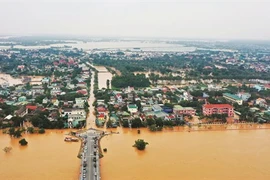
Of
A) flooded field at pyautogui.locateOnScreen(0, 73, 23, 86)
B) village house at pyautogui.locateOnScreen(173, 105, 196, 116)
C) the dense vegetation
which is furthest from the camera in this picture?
flooded field at pyautogui.locateOnScreen(0, 73, 23, 86)

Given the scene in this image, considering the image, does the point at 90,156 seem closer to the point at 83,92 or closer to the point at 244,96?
the point at 83,92

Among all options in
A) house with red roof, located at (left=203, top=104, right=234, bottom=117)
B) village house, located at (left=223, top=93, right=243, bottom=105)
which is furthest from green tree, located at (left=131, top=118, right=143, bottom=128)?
village house, located at (left=223, top=93, right=243, bottom=105)

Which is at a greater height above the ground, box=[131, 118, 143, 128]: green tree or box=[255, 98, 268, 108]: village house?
box=[255, 98, 268, 108]: village house

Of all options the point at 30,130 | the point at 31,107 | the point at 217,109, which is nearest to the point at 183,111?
the point at 217,109

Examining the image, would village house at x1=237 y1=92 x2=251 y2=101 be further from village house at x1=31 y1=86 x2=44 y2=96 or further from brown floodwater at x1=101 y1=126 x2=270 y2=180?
village house at x1=31 y1=86 x2=44 y2=96

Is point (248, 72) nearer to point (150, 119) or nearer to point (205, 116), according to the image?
point (205, 116)

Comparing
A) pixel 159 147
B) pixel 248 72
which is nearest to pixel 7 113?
pixel 159 147
